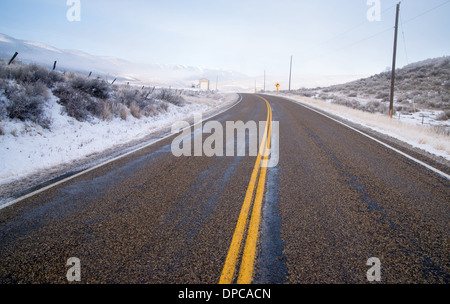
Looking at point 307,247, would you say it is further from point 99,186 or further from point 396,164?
point 396,164

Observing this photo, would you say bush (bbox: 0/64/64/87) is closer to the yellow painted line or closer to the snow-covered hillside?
the snow-covered hillside

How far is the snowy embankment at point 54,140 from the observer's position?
596 cm

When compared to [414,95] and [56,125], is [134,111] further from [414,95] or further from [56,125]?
[414,95]

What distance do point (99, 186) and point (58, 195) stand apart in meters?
0.66

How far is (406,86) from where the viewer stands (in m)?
33.8

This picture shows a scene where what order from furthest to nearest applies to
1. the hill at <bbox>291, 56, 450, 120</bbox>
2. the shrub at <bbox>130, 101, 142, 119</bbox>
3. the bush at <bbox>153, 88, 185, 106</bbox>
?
the hill at <bbox>291, 56, 450, 120</bbox> < the bush at <bbox>153, 88, 185, 106</bbox> < the shrub at <bbox>130, 101, 142, 119</bbox>

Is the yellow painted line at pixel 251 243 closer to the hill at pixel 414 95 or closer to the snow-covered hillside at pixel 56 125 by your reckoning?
the snow-covered hillside at pixel 56 125

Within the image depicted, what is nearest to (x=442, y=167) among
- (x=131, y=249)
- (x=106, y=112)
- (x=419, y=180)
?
(x=419, y=180)

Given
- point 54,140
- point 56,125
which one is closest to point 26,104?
point 56,125

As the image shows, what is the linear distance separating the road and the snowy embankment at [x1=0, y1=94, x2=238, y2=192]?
5.80 feet

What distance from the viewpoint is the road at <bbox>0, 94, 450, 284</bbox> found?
2500mm

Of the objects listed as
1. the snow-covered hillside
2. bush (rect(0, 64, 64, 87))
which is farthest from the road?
bush (rect(0, 64, 64, 87))

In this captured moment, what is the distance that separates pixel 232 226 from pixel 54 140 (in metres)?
7.60

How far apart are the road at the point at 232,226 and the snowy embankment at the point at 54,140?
5.80 feet
